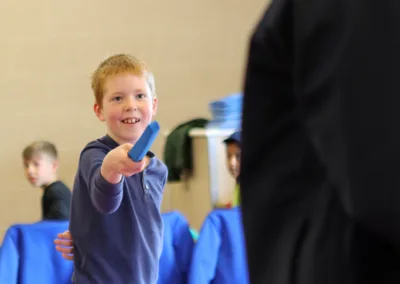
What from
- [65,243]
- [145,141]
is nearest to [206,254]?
[65,243]

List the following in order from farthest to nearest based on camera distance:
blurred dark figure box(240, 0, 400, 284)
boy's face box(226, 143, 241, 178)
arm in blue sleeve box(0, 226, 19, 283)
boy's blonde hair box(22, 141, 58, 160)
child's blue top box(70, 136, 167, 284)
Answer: boy's blonde hair box(22, 141, 58, 160) → boy's face box(226, 143, 241, 178) → arm in blue sleeve box(0, 226, 19, 283) → child's blue top box(70, 136, 167, 284) → blurred dark figure box(240, 0, 400, 284)

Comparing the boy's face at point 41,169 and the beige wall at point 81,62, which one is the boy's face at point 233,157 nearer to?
the boy's face at point 41,169

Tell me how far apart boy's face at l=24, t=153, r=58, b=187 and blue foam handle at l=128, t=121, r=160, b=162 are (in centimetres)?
213

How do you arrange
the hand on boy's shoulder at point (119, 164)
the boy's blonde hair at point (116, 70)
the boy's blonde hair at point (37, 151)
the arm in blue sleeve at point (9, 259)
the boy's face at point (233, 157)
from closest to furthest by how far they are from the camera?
the hand on boy's shoulder at point (119, 164) → the boy's blonde hair at point (116, 70) → the arm in blue sleeve at point (9, 259) → the boy's face at point (233, 157) → the boy's blonde hair at point (37, 151)

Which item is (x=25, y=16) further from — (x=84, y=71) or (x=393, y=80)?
(x=393, y=80)

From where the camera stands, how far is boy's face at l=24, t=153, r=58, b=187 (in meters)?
3.04

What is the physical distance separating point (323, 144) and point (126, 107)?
0.97 m

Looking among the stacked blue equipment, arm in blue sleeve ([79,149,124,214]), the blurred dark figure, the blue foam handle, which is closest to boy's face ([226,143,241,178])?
the stacked blue equipment

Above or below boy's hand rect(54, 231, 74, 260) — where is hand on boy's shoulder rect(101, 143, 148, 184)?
above

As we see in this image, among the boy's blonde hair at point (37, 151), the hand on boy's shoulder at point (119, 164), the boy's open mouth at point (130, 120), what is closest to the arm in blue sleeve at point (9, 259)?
the boy's open mouth at point (130, 120)

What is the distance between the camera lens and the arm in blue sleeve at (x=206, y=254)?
2.11 meters

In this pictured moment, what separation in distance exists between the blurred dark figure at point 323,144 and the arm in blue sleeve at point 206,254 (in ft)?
5.17

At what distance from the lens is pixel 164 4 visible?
3770mm

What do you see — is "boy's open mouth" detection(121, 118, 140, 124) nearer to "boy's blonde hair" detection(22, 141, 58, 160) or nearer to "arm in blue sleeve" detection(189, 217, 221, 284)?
"arm in blue sleeve" detection(189, 217, 221, 284)
